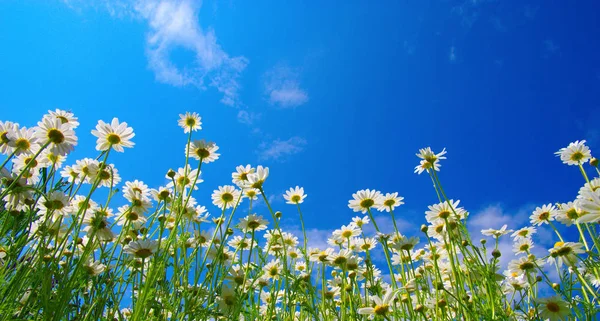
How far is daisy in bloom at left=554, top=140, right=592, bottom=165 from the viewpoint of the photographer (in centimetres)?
317

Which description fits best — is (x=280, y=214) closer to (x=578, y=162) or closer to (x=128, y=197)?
(x=128, y=197)

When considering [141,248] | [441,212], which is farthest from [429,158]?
[141,248]

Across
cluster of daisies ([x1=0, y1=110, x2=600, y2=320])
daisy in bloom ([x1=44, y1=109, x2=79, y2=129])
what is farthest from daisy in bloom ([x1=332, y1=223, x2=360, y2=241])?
daisy in bloom ([x1=44, y1=109, x2=79, y2=129])

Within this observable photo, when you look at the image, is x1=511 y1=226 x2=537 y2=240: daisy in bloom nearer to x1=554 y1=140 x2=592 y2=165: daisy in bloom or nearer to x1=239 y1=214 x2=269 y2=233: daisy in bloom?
x1=554 y1=140 x2=592 y2=165: daisy in bloom

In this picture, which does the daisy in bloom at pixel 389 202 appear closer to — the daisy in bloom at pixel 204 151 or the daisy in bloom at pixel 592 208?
the daisy in bloom at pixel 204 151

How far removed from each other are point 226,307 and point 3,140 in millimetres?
1287

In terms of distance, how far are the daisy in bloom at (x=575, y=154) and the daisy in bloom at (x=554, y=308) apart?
144 centimetres

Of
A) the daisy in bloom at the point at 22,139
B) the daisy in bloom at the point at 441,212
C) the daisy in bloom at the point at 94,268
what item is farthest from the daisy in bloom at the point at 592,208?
the daisy in bloom at the point at 22,139

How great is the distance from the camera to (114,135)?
2279 mm

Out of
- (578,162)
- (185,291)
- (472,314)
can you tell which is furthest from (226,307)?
(578,162)

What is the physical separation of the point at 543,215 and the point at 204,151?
251 centimetres

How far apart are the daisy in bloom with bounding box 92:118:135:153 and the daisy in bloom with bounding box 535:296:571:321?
228 cm

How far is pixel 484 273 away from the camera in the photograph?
7.13ft

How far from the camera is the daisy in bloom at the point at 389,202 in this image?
3047mm
